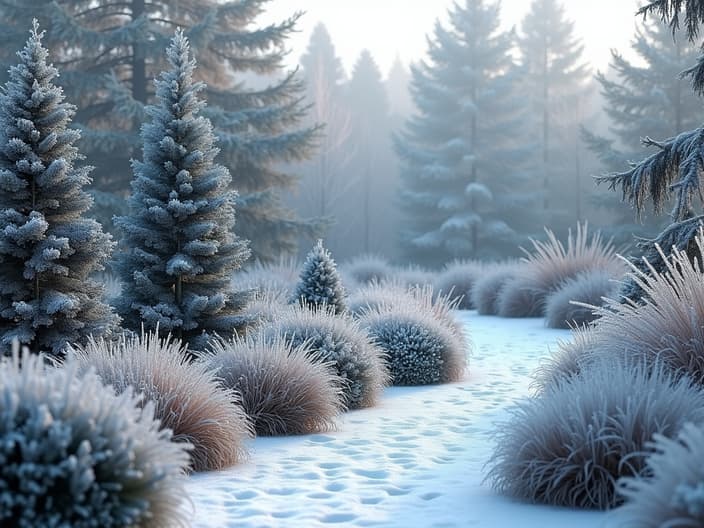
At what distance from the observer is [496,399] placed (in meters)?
8.02

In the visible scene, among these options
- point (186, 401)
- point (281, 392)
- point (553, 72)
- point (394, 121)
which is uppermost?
point (553, 72)

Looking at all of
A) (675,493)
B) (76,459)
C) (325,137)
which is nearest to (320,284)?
(76,459)

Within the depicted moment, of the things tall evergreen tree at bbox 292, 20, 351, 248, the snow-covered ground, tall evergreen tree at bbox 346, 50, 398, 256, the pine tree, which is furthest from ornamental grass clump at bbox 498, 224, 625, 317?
the pine tree

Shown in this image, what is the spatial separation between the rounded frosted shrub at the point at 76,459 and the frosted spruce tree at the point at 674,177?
497 cm

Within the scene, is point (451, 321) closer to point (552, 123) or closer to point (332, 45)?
point (552, 123)

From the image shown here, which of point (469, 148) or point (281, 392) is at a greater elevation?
point (469, 148)

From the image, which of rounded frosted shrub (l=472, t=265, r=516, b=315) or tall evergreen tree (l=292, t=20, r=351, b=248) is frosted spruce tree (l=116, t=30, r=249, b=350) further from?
tall evergreen tree (l=292, t=20, r=351, b=248)

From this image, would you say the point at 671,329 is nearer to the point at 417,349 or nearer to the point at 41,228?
the point at 417,349

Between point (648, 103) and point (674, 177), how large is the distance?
78.7 ft

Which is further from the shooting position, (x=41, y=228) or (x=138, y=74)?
(x=138, y=74)

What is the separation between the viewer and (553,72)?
135 feet

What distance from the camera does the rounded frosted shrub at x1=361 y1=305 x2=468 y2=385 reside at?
29.8ft

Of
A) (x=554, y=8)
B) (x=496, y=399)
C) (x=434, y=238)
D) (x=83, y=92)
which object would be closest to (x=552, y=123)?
(x=554, y=8)

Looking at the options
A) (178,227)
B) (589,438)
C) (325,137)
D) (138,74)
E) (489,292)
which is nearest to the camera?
(589,438)
